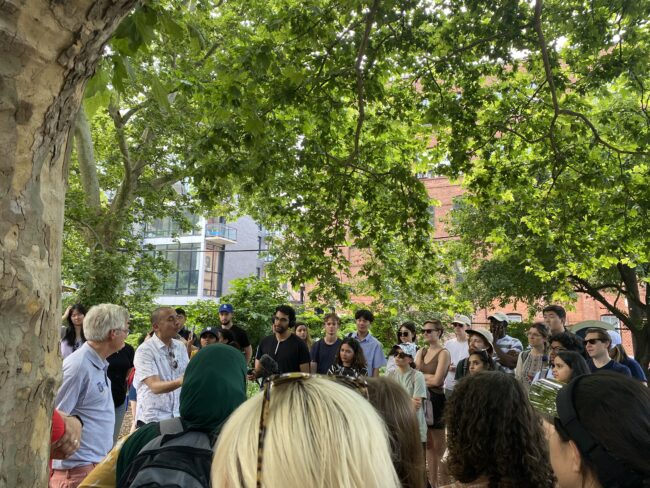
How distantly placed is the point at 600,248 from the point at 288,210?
5.93 m

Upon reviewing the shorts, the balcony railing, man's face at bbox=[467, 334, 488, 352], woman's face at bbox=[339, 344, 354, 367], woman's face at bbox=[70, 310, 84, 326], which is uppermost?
the balcony railing

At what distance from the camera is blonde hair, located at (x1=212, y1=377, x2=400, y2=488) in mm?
1056

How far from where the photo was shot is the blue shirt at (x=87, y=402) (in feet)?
11.3

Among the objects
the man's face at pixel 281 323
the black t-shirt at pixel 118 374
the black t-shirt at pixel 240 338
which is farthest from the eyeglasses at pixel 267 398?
the black t-shirt at pixel 240 338

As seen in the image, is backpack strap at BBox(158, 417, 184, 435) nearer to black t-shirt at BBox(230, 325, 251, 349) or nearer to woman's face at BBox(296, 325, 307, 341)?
black t-shirt at BBox(230, 325, 251, 349)

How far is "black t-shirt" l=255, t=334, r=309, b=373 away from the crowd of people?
1.84m

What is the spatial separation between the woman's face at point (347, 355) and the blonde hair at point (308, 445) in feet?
16.5

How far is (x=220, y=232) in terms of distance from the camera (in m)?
38.0

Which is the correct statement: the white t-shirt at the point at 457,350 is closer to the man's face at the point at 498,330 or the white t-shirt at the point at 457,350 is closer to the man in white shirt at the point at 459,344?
the man in white shirt at the point at 459,344

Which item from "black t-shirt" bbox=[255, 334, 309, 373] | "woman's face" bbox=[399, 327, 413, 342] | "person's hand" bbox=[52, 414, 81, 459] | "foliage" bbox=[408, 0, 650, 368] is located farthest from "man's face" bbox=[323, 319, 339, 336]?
"person's hand" bbox=[52, 414, 81, 459]

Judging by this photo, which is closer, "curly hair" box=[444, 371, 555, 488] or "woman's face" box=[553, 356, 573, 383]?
"curly hair" box=[444, 371, 555, 488]

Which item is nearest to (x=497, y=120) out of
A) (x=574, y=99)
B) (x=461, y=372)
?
(x=574, y=99)

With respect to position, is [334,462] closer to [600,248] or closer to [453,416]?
[453,416]

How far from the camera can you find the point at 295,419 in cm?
112
